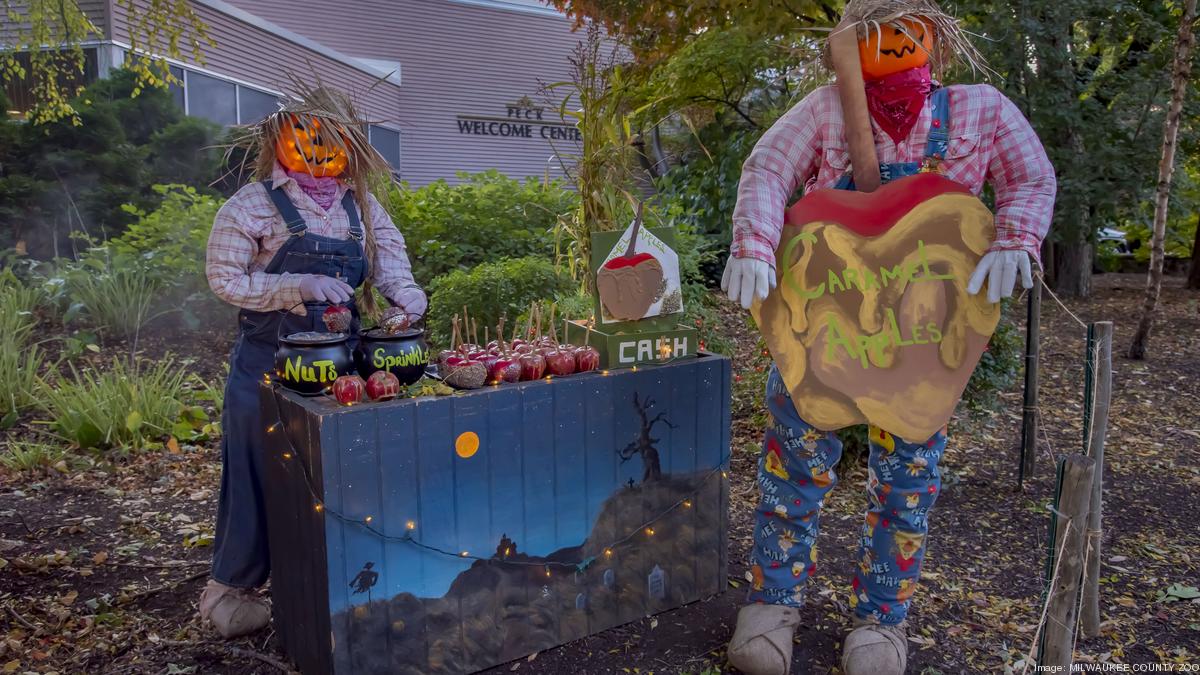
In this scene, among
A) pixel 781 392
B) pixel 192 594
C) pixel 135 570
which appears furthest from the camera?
pixel 135 570

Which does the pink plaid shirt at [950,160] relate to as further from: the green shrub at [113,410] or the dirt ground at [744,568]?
the green shrub at [113,410]

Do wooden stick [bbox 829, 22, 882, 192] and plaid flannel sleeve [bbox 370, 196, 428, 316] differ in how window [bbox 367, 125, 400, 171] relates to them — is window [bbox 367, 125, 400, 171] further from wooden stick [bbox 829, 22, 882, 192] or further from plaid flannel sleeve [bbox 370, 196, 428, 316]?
wooden stick [bbox 829, 22, 882, 192]

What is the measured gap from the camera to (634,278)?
9.02 feet

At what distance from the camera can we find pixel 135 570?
11.2 ft

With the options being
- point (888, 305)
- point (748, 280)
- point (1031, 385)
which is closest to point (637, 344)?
point (748, 280)

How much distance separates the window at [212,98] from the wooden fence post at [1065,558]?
10388mm

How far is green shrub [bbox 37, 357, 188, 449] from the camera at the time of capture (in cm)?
483

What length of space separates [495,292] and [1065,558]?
3636 mm

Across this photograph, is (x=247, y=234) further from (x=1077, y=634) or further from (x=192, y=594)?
(x=1077, y=634)

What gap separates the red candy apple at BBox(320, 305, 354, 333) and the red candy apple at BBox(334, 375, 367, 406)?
12.2 inches

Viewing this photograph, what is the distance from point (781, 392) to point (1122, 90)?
306 inches

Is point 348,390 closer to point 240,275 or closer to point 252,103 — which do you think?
point 240,275

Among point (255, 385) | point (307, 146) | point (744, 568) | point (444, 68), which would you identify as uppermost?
point (444, 68)

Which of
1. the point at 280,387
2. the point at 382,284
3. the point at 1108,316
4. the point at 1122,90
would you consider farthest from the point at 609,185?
the point at 1108,316
